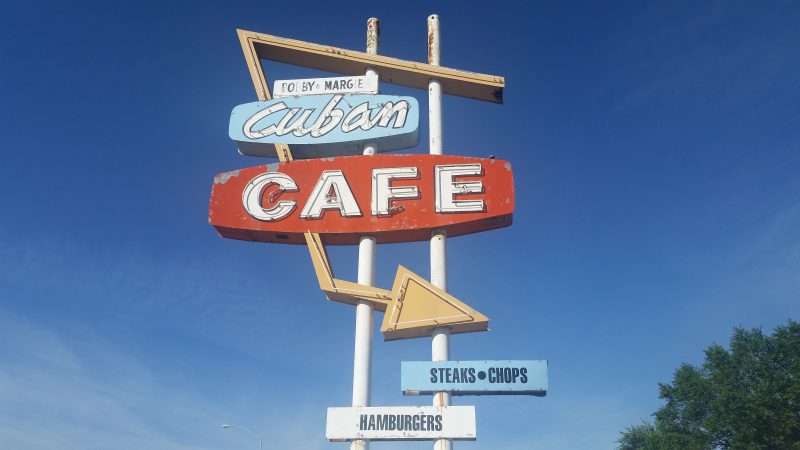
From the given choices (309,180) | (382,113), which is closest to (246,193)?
(309,180)

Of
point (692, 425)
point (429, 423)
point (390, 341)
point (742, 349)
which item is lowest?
point (429, 423)

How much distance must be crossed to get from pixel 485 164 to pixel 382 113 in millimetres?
3313

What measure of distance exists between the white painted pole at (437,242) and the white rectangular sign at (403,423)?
26 cm

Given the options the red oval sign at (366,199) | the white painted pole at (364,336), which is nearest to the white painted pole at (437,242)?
the red oval sign at (366,199)

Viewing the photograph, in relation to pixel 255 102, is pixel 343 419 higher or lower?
lower

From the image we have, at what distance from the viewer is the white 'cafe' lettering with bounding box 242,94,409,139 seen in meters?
17.9

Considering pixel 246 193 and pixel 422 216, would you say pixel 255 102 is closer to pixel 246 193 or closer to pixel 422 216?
pixel 246 193

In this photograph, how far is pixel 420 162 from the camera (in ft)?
56.7

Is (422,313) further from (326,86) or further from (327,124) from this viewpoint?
(326,86)

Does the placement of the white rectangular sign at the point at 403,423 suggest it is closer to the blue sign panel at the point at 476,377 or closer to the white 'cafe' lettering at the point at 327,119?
the blue sign panel at the point at 476,377

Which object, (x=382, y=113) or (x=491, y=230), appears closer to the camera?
(x=491, y=230)

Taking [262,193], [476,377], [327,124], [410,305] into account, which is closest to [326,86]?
[327,124]

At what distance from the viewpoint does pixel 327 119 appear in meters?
18.2

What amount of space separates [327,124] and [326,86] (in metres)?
1.38
